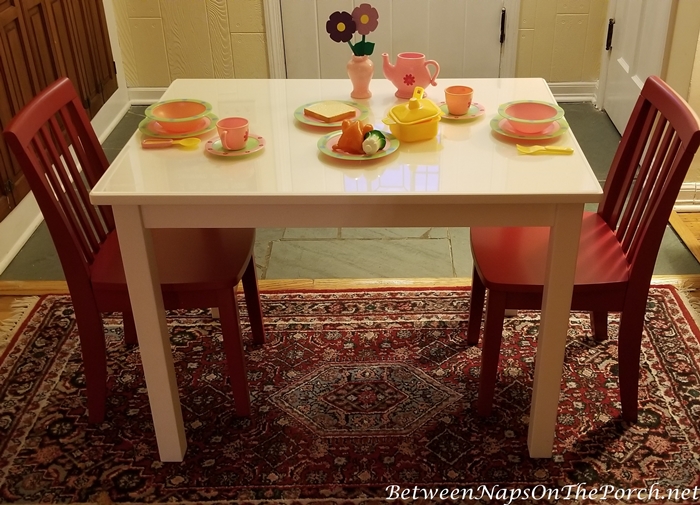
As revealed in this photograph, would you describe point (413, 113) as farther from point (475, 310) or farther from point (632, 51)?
point (632, 51)

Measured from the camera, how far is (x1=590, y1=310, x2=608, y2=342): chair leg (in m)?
2.20

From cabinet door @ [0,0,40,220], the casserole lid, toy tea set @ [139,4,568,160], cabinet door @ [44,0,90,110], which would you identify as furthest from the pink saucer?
cabinet door @ [44,0,90,110]

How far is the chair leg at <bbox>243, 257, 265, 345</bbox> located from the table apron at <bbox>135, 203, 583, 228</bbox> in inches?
23.2

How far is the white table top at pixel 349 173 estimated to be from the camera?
1471mm

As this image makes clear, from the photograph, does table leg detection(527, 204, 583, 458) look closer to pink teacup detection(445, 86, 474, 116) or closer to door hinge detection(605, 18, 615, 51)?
pink teacup detection(445, 86, 474, 116)

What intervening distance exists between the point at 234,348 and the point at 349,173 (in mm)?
570

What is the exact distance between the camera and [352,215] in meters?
1.52

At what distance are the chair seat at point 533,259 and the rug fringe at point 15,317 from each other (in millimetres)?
1446

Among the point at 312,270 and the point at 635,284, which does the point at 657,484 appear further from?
the point at 312,270

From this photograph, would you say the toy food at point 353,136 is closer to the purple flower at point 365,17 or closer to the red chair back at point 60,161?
the purple flower at point 365,17

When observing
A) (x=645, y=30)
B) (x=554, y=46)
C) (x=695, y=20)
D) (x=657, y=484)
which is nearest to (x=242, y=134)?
(x=657, y=484)

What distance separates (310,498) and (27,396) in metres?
0.88

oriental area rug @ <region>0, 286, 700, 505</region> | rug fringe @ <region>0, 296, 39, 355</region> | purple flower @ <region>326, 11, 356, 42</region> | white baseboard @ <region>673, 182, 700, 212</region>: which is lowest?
oriental area rug @ <region>0, 286, 700, 505</region>

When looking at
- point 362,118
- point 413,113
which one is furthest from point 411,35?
point 413,113
